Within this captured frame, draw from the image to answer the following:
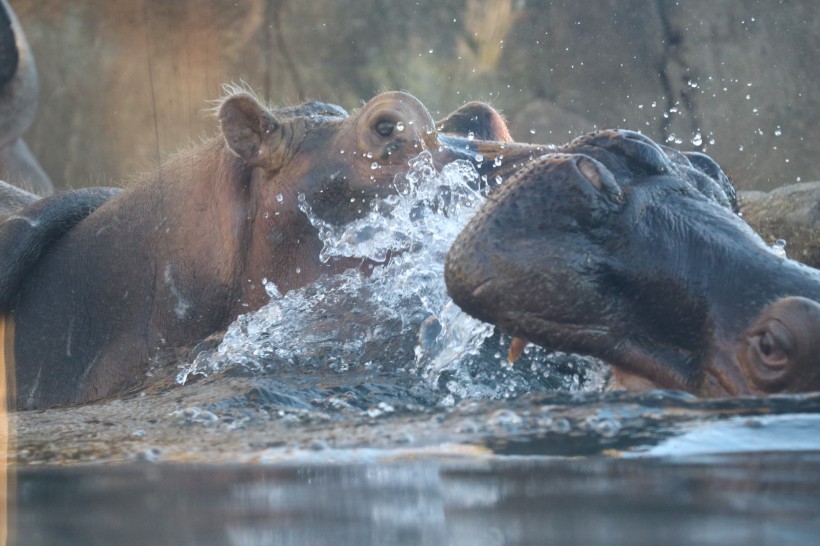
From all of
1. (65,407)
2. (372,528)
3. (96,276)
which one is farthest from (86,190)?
(372,528)

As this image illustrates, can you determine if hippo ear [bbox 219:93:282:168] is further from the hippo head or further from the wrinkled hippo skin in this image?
the wrinkled hippo skin

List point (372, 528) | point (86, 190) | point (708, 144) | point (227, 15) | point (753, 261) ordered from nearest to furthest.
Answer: point (372, 528) < point (753, 261) < point (86, 190) < point (708, 144) < point (227, 15)

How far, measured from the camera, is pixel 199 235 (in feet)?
12.2

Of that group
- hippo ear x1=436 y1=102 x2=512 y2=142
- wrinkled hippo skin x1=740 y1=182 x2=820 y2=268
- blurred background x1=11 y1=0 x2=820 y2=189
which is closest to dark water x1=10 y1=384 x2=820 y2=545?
hippo ear x1=436 y1=102 x2=512 y2=142

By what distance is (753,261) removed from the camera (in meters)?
2.30

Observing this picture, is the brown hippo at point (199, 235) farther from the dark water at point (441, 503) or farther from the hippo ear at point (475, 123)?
the dark water at point (441, 503)

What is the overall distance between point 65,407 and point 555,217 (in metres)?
1.78

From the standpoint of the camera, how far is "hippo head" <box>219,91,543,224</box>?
11.3 ft

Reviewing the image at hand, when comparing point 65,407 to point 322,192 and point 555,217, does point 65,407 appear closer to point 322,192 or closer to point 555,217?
point 322,192

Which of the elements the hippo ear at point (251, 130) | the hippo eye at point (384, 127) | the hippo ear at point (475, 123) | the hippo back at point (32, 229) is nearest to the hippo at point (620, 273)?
the hippo eye at point (384, 127)

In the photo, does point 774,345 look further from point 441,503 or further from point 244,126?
point 244,126

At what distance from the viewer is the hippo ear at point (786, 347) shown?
6.86 feet

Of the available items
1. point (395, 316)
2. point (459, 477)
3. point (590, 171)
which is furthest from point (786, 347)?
point (395, 316)

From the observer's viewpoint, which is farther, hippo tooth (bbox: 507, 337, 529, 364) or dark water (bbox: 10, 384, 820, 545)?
hippo tooth (bbox: 507, 337, 529, 364)
